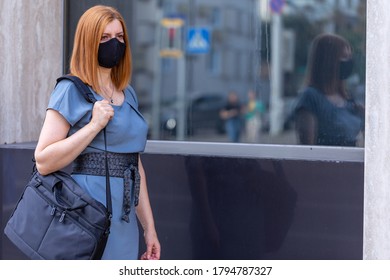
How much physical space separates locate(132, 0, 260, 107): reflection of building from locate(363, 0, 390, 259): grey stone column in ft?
42.8

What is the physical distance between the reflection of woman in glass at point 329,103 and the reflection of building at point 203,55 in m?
11.5

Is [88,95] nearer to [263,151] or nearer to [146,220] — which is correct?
[146,220]

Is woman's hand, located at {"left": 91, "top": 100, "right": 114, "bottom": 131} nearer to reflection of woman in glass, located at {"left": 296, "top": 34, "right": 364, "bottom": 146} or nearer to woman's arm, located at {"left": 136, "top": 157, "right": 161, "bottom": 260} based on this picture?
woman's arm, located at {"left": 136, "top": 157, "right": 161, "bottom": 260}

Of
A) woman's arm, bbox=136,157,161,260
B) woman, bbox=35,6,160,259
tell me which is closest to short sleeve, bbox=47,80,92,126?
woman, bbox=35,6,160,259

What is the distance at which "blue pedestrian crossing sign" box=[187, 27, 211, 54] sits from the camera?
55.3 ft

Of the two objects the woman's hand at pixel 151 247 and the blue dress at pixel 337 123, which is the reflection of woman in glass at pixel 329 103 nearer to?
the blue dress at pixel 337 123

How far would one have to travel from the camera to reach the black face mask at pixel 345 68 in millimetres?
4906

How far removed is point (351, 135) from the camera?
4.64m

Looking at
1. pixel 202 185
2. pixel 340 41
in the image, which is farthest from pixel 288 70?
pixel 202 185

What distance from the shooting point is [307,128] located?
484 centimetres

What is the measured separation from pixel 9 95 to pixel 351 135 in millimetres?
2184

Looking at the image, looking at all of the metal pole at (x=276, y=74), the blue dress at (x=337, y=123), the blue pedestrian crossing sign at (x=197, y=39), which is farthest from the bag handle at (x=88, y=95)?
the blue pedestrian crossing sign at (x=197, y=39)

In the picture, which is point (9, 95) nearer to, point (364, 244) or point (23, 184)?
point (23, 184)

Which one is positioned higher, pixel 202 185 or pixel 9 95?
pixel 9 95
